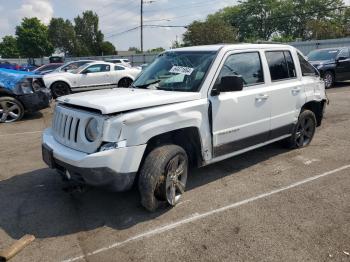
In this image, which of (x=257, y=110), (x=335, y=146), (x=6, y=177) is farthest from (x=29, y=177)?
(x=335, y=146)

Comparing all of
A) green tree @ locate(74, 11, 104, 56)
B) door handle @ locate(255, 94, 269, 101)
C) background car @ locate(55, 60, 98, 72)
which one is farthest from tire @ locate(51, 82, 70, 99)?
green tree @ locate(74, 11, 104, 56)

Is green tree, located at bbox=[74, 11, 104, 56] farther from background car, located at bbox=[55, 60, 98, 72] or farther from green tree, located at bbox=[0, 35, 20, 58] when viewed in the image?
background car, located at bbox=[55, 60, 98, 72]

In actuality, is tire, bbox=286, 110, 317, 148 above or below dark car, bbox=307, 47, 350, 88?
below

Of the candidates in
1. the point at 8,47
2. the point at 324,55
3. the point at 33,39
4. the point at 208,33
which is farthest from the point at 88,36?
the point at 324,55

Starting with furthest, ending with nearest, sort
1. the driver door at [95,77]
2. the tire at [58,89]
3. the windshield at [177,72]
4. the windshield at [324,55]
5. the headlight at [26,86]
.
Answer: the windshield at [324,55]
the driver door at [95,77]
the tire at [58,89]
the headlight at [26,86]
the windshield at [177,72]

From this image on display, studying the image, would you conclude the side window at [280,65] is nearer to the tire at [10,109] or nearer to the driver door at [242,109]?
the driver door at [242,109]

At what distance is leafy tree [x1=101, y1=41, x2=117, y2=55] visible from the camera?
66.5 metres

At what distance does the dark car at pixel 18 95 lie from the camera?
32.4ft

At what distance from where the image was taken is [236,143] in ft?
16.4

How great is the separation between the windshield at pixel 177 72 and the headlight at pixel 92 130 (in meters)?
1.22

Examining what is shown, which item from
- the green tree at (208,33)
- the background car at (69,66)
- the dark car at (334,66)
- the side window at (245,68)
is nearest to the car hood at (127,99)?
the side window at (245,68)

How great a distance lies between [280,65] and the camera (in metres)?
5.77

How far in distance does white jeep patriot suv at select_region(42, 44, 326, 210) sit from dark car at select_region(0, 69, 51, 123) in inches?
226

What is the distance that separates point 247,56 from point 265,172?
65.4 inches
